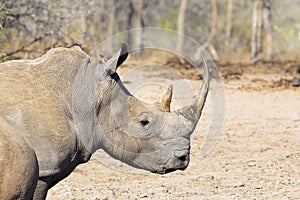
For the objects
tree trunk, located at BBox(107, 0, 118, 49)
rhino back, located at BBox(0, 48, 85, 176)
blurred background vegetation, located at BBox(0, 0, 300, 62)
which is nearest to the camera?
rhino back, located at BBox(0, 48, 85, 176)

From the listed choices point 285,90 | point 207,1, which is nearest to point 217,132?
point 285,90

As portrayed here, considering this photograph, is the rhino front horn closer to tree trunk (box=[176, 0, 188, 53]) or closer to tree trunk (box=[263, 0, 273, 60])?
tree trunk (box=[263, 0, 273, 60])

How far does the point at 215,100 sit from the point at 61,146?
1113 cm

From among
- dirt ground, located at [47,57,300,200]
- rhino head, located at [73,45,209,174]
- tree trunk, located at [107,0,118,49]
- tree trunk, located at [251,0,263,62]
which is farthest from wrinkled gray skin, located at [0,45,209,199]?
tree trunk, located at [107,0,118,49]

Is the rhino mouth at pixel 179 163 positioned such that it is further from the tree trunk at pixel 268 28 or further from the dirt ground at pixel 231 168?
the tree trunk at pixel 268 28

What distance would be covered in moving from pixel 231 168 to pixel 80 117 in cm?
500

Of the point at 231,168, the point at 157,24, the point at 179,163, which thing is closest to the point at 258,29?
the point at 157,24

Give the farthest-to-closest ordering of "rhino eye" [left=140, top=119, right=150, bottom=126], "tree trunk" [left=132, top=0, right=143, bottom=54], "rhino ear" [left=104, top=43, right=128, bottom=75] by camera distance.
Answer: "tree trunk" [left=132, top=0, right=143, bottom=54], "rhino eye" [left=140, top=119, right=150, bottom=126], "rhino ear" [left=104, top=43, right=128, bottom=75]

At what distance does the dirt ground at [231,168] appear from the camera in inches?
404

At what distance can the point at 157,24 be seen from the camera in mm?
47719

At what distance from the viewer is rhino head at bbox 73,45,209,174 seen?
24.2ft

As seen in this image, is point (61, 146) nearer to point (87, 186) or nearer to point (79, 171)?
point (87, 186)

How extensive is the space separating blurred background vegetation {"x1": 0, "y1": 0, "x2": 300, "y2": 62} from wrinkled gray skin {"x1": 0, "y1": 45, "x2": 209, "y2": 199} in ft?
19.7

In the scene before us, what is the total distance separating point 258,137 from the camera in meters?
14.2
